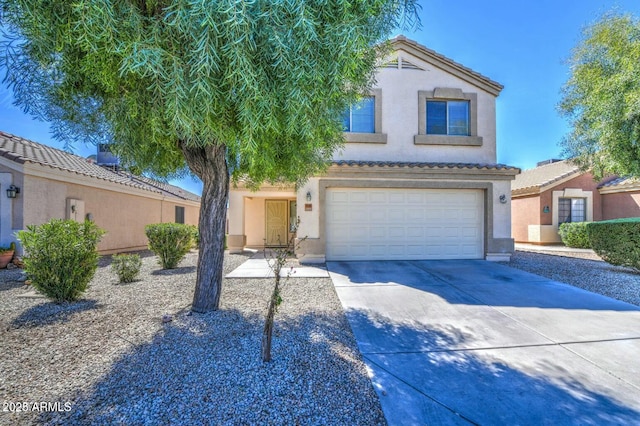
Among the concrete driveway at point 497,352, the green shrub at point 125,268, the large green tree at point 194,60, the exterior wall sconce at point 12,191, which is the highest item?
the large green tree at point 194,60

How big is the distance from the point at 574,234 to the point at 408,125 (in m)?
12.0

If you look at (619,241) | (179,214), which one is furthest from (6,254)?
(619,241)

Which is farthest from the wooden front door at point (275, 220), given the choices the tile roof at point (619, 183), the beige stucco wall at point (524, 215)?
the tile roof at point (619, 183)

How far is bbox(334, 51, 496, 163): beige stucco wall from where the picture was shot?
10586mm

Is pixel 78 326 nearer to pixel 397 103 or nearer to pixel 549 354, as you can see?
pixel 549 354

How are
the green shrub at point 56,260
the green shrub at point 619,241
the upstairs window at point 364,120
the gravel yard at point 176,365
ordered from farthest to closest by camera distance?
the upstairs window at point 364,120 < the green shrub at point 619,241 < the green shrub at point 56,260 < the gravel yard at point 176,365

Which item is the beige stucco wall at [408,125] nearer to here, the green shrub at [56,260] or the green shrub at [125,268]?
the green shrub at [125,268]

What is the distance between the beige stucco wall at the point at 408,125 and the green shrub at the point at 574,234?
856 cm

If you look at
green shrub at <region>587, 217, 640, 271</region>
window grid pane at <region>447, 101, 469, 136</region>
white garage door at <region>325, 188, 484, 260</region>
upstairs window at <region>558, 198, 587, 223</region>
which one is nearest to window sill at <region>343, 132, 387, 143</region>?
white garage door at <region>325, 188, 484, 260</region>

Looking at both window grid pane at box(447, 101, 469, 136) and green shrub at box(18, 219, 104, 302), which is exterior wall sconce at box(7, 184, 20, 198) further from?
window grid pane at box(447, 101, 469, 136)

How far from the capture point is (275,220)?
53.3 ft

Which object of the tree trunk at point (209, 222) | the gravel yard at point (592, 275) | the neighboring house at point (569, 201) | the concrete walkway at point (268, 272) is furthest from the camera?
the neighboring house at point (569, 201)

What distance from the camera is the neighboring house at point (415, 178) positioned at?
998cm

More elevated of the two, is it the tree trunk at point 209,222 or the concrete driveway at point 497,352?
the tree trunk at point 209,222
